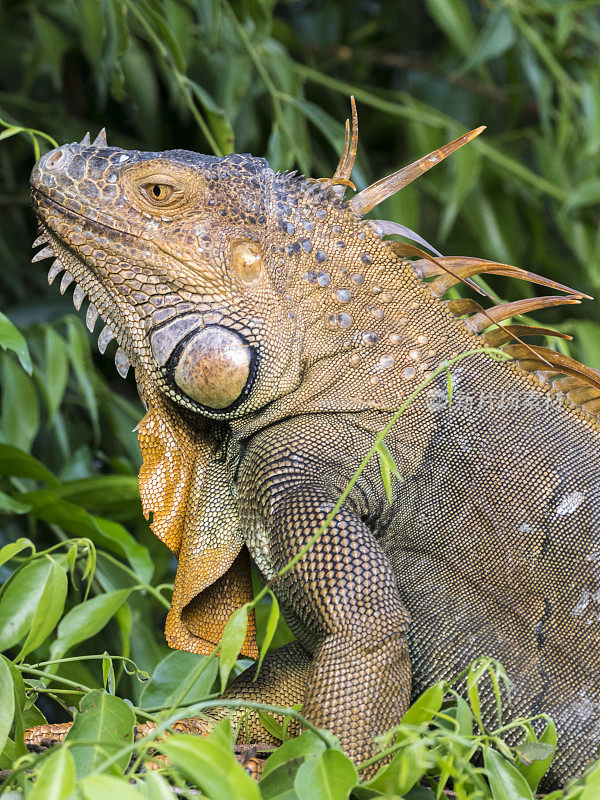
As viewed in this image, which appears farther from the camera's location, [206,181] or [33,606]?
[206,181]

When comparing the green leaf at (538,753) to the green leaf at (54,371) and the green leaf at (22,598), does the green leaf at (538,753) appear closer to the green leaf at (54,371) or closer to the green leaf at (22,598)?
the green leaf at (22,598)

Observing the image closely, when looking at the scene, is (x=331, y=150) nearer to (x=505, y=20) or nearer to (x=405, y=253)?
(x=505, y=20)

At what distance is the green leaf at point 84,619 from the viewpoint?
1.32 m

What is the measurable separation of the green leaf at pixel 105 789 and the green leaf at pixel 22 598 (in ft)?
1.46

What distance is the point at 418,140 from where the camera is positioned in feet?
11.9

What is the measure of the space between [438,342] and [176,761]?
1153 mm

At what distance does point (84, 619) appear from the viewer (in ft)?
4.34

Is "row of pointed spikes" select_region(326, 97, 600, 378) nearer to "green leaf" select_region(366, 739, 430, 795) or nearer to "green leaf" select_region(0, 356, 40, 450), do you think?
"green leaf" select_region(366, 739, 430, 795)

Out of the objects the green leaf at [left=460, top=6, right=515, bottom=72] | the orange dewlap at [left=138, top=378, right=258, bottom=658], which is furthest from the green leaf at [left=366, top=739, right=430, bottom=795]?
the green leaf at [left=460, top=6, right=515, bottom=72]

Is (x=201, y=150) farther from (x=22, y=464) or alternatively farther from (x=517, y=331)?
(x=517, y=331)

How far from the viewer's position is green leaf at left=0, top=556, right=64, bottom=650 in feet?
3.97

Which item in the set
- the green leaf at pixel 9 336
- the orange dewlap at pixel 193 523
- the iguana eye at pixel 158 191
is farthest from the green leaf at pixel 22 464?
the iguana eye at pixel 158 191

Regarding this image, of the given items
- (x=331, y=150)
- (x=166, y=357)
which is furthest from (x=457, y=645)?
(x=331, y=150)

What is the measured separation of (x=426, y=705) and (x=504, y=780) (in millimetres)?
118
